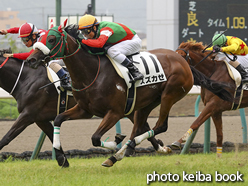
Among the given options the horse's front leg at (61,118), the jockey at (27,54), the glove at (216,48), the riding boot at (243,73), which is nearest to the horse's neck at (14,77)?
the jockey at (27,54)

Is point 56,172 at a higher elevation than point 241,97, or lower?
lower

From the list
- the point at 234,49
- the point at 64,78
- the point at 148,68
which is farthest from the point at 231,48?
the point at 64,78

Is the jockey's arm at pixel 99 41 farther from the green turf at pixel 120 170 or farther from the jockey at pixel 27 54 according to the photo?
the green turf at pixel 120 170

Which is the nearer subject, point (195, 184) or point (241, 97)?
point (195, 184)

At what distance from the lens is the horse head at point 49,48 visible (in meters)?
4.60

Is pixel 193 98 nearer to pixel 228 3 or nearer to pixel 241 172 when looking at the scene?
pixel 228 3

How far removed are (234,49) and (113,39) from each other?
1989 mm

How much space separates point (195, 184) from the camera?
422 cm

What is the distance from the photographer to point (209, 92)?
6.50 meters

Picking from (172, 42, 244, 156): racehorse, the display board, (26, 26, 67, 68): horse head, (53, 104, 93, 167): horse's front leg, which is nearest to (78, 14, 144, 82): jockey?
(26, 26, 67, 68): horse head

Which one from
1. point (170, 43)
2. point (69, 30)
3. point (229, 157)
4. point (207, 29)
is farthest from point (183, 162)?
point (170, 43)

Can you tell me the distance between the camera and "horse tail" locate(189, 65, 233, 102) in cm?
620

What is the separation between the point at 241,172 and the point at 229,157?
4.91 feet

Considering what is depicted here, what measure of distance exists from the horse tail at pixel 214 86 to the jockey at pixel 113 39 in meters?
1.25
